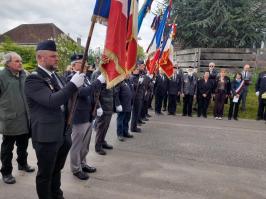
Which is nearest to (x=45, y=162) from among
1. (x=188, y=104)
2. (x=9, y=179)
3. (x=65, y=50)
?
(x=9, y=179)

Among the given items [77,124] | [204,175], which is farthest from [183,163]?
[77,124]

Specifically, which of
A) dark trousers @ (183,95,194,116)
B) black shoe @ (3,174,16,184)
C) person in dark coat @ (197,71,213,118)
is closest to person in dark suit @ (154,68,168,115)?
dark trousers @ (183,95,194,116)

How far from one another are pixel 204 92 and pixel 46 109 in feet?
30.2

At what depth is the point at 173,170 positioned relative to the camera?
214 inches

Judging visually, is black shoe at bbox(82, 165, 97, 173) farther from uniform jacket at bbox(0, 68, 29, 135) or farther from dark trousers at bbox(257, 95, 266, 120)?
dark trousers at bbox(257, 95, 266, 120)

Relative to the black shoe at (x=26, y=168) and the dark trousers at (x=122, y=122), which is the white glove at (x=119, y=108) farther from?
the black shoe at (x=26, y=168)

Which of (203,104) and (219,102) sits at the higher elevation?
(219,102)

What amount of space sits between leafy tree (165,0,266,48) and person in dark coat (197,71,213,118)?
6.00m

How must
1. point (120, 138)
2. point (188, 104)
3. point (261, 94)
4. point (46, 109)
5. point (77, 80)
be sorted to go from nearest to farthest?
point (77, 80)
point (46, 109)
point (120, 138)
point (261, 94)
point (188, 104)

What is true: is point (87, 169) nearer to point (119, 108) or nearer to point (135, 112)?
point (119, 108)

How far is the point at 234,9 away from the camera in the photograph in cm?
1695

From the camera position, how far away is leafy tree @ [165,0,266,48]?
658 inches

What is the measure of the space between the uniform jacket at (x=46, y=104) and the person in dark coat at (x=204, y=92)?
29.4ft

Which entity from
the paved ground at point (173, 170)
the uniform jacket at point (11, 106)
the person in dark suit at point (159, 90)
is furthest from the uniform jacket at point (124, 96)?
the person in dark suit at point (159, 90)
